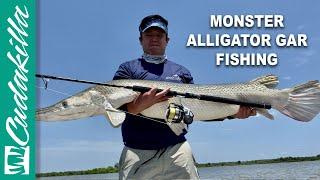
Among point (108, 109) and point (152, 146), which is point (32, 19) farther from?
point (152, 146)

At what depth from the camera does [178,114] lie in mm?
6684

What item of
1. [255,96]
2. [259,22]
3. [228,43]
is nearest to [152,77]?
[255,96]

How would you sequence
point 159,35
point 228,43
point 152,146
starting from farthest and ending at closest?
point 228,43 → point 159,35 → point 152,146

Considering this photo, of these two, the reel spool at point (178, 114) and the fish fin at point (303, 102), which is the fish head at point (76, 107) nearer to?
the reel spool at point (178, 114)

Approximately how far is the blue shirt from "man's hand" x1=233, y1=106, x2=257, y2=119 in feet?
3.04

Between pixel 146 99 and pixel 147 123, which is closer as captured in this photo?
pixel 146 99

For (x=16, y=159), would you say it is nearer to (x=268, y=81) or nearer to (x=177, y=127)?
(x=177, y=127)

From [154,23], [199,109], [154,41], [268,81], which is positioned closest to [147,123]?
[199,109]

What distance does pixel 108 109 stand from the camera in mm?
6852

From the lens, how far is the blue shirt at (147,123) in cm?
679

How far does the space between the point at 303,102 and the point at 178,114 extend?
193cm

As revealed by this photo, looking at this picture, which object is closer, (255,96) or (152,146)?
(152,146)

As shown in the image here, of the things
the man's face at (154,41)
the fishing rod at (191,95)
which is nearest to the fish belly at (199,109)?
the fishing rod at (191,95)

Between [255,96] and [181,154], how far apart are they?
4.86 feet
